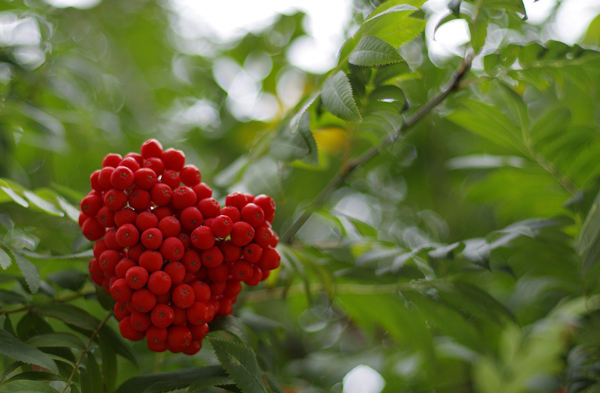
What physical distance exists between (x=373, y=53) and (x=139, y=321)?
25.3 inches

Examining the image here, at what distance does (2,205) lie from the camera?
1068 mm

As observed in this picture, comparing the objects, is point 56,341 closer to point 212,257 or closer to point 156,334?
point 156,334

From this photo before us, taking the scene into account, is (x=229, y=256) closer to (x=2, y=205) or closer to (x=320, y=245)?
(x=320, y=245)

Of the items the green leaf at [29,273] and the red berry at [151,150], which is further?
the red berry at [151,150]

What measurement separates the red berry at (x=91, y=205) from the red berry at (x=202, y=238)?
207 millimetres

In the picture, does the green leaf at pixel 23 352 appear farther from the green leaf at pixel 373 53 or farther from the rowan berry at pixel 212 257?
the green leaf at pixel 373 53

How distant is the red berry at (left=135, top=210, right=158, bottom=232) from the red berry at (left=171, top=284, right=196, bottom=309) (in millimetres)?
124

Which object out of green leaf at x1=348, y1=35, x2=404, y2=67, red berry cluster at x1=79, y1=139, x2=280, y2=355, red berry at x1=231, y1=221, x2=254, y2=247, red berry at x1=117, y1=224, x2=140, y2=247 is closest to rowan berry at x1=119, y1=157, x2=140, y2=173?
red berry cluster at x1=79, y1=139, x2=280, y2=355

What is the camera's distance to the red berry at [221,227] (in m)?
0.76

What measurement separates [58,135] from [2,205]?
358 millimetres

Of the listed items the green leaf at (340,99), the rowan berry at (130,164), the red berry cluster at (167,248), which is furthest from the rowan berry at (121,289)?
the green leaf at (340,99)

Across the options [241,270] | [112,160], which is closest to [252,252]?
[241,270]

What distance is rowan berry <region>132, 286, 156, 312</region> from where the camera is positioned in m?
0.71

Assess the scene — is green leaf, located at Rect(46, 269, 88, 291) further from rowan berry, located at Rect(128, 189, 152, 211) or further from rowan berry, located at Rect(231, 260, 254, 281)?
rowan berry, located at Rect(231, 260, 254, 281)
